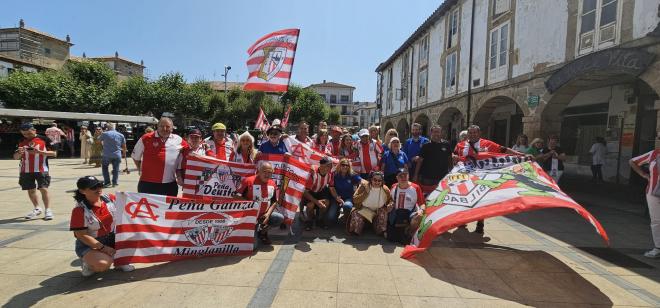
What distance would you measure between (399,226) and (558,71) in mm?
8326

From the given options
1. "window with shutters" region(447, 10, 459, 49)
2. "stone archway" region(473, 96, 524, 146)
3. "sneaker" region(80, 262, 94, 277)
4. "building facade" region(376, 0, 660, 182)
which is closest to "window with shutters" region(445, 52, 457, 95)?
"building facade" region(376, 0, 660, 182)

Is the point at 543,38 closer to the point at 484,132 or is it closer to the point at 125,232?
the point at 484,132

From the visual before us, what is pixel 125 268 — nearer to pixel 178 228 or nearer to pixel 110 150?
pixel 178 228

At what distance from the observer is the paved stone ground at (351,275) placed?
3205 mm

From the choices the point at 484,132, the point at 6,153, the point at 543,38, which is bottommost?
the point at 6,153

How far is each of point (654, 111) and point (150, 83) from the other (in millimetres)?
29690

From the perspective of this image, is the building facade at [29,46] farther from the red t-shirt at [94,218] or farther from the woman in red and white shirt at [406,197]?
the woman in red and white shirt at [406,197]

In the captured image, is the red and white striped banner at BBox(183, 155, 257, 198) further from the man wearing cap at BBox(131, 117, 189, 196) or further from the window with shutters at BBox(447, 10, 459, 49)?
the window with shutters at BBox(447, 10, 459, 49)

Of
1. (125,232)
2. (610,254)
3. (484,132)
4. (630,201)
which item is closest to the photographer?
(125,232)

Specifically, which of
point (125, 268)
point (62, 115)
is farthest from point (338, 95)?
point (125, 268)

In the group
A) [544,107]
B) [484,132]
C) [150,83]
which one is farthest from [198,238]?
[150,83]

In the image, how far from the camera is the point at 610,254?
4660 mm

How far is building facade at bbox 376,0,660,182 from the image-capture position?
8.10 meters

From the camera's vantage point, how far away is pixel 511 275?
3.90 meters
